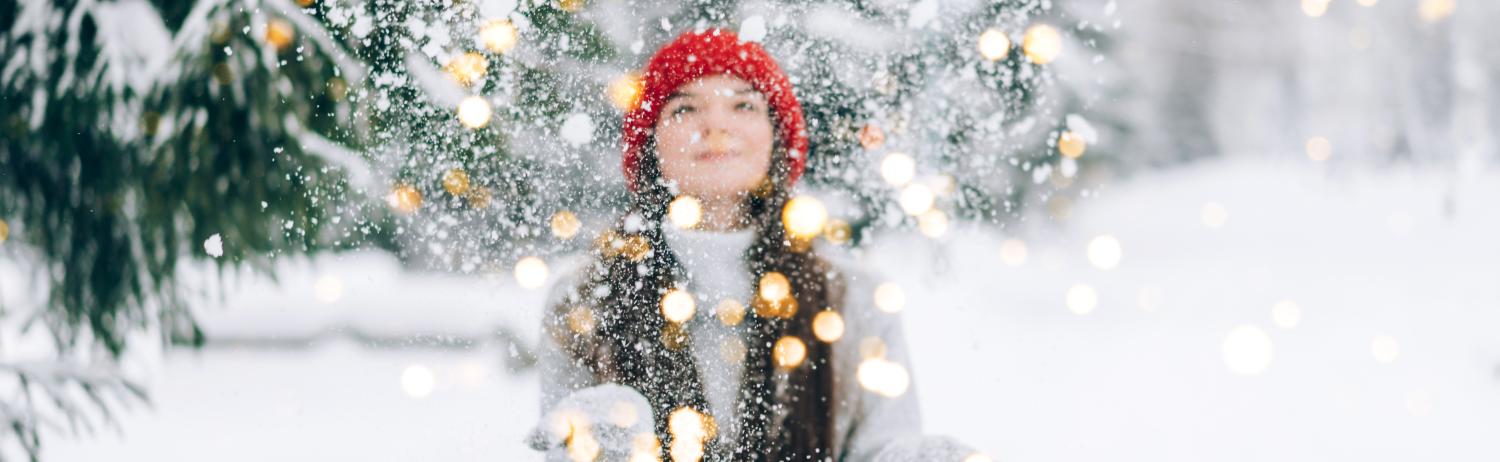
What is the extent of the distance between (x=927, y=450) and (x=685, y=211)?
221 millimetres

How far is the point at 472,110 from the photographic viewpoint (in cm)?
54

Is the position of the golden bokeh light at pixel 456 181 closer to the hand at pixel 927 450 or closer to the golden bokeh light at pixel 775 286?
the golden bokeh light at pixel 775 286

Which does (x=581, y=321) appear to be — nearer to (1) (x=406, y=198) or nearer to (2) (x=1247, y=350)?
(1) (x=406, y=198)

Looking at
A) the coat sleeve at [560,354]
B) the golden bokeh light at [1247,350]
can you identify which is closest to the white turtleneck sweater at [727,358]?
the coat sleeve at [560,354]

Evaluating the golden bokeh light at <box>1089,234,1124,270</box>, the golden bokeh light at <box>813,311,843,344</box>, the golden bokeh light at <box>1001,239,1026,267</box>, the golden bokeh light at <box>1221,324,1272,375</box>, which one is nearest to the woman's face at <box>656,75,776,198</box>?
the golden bokeh light at <box>813,311,843,344</box>

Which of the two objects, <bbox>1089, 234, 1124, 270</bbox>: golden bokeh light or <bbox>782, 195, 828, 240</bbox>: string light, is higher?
<bbox>1089, 234, 1124, 270</bbox>: golden bokeh light

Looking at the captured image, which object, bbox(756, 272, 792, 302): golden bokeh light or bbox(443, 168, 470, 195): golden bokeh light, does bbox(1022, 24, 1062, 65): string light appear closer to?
bbox(756, 272, 792, 302): golden bokeh light

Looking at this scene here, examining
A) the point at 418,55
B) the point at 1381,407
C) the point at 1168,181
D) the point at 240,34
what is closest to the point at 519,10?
the point at 418,55

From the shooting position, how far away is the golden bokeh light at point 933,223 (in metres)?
0.56

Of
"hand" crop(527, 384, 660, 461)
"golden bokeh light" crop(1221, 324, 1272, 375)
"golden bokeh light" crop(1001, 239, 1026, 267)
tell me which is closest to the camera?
"hand" crop(527, 384, 660, 461)

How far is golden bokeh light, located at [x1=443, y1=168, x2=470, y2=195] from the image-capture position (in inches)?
21.2

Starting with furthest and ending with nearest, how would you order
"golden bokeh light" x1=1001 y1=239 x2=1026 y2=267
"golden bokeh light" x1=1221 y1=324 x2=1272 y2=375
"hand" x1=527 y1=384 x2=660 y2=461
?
1. "golden bokeh light" x1=1221 y1=324 x2=1272 y2=375
2. "golden bokeh light" x1=1001 y1=239 x2=1026 y2=267
3. "hand" x1=527 y1=384 x2=660 y2=461

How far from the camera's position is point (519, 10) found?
1.76ft

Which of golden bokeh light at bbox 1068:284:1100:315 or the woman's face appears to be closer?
the woman's face
